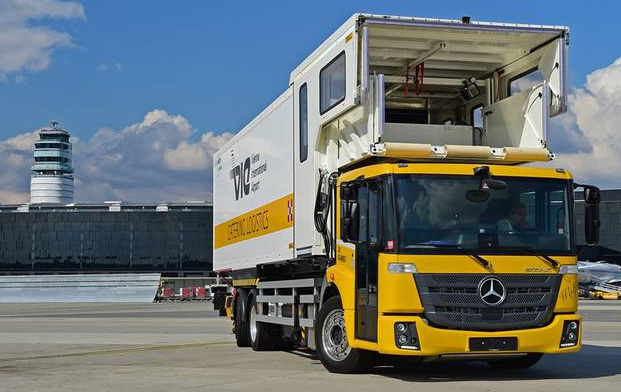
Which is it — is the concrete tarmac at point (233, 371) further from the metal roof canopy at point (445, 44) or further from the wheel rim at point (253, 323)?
the metal roof canopy at point (445, 44)

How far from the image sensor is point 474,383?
10727mm

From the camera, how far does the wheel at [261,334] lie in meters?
16.1

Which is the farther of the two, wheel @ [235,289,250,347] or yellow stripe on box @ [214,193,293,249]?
wheel @ [235,289,250,347]

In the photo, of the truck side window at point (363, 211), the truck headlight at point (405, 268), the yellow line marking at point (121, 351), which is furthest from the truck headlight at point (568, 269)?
the yellow line marking at point (121, 351)

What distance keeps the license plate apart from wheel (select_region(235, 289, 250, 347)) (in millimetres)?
7428

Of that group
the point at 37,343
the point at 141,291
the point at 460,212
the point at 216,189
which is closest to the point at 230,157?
the point at 216,189

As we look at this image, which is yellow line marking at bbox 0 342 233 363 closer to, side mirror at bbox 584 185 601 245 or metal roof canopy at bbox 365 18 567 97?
metal roof canopy at bbox 365 18 567 97

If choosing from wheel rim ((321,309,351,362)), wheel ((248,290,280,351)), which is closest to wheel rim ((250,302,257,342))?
wheel ((248,290,280,351))

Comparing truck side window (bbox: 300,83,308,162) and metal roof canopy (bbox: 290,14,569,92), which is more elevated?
metal roof canopy (bbox: 290,14,569,92)

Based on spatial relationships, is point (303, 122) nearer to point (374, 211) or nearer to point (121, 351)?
point (374, 211)

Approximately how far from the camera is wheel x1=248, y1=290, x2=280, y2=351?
16109 mm

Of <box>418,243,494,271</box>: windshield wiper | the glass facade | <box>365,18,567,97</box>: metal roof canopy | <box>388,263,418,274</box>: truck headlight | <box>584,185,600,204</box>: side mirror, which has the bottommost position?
<box>388,263,418,274</box>: truck headlight

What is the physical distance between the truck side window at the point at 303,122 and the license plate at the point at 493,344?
4057 millimetres

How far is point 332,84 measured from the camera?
1200cm
